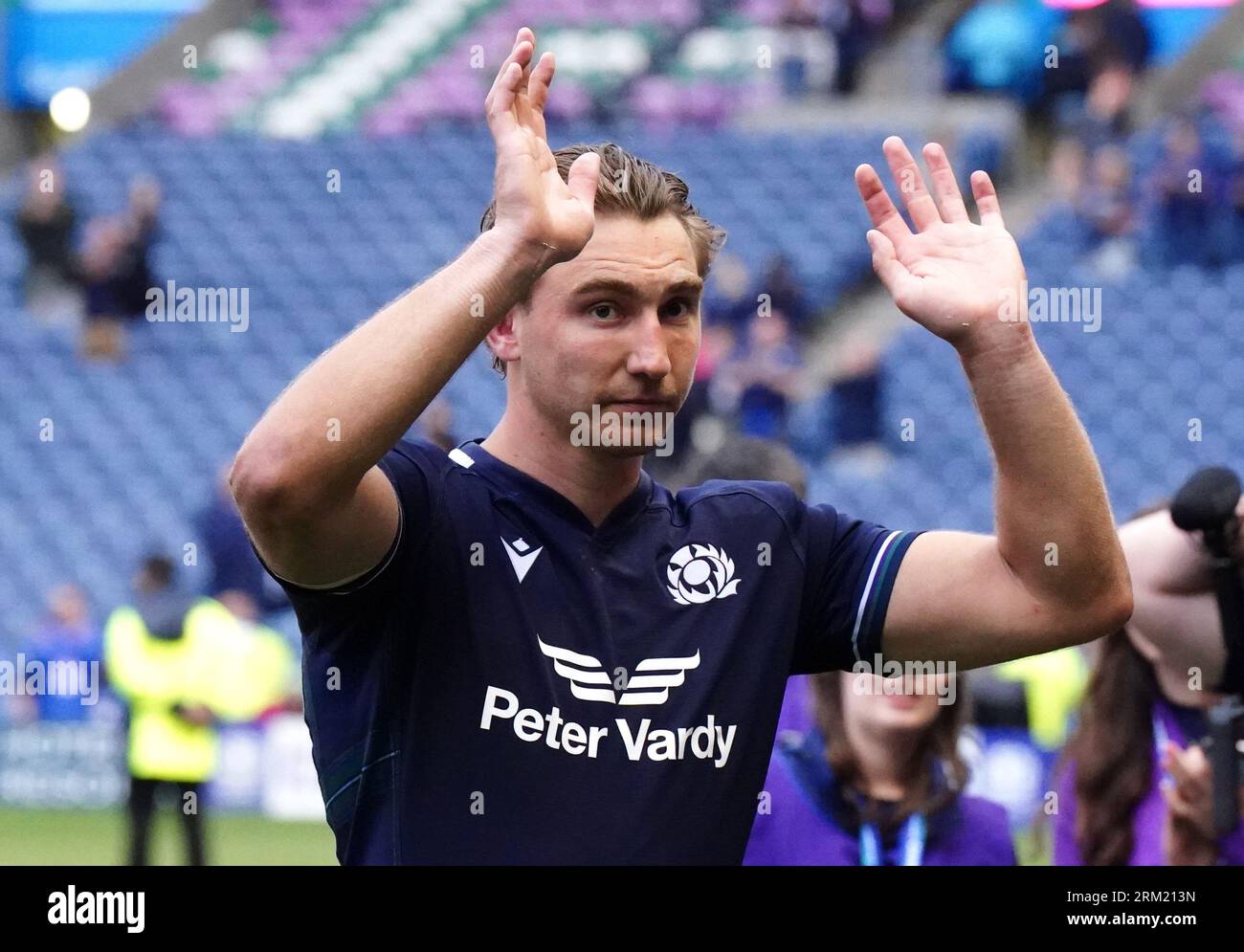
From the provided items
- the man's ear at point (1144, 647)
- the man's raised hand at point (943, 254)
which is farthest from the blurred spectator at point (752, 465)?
the man's raised hand at point (943, 254)

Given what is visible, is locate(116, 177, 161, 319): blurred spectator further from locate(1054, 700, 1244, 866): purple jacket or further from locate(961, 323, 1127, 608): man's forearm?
locate(961, 323, 1127, 608): man's forearm

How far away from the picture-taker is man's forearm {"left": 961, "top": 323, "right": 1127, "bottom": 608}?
2.14 meters

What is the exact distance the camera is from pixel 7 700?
31.4 ft

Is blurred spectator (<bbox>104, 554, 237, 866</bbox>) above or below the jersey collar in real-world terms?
below

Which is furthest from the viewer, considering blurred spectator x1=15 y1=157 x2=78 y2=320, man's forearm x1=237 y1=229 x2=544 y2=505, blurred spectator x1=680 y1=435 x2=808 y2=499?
blurred spectator x1=15 y1=157 x2=78 y2=320

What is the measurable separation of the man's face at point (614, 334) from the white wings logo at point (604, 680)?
0.87ft

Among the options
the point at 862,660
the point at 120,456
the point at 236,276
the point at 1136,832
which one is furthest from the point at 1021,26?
the point at 862,660

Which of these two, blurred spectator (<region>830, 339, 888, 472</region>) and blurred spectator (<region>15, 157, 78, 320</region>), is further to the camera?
blurred spectator (<region>15, 157, 78, 320</region>)

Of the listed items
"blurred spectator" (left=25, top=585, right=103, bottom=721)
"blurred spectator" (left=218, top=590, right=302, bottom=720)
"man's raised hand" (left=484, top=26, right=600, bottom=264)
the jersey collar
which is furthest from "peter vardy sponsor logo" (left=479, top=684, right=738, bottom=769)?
"blurred spectator" (left=25, top=585, right=103, bottom=721)

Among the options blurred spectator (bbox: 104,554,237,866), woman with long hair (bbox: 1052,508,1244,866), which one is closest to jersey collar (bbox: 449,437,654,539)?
woman with long hair (bbox: 1052,508,1244,866)

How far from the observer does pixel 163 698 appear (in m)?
7.37

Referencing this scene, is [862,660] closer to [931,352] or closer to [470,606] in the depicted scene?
[470,606]

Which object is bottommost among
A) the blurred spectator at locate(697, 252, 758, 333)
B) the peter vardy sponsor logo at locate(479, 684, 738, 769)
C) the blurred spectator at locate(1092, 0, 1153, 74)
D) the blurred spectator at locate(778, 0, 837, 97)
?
the peter vardy sponsor logo at locate(479, 684, 738, 769)
